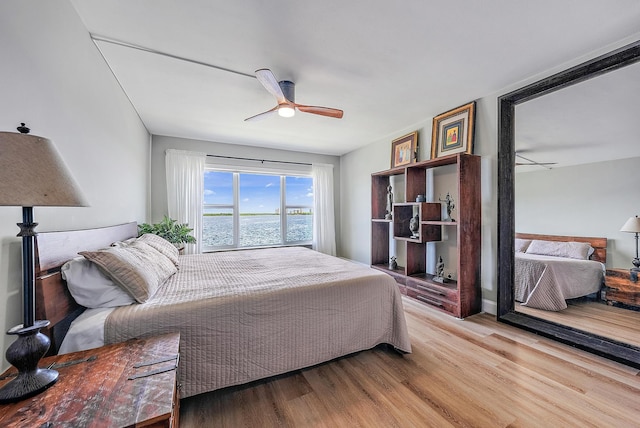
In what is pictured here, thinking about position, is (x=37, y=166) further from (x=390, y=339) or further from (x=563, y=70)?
(x=563, y=70)

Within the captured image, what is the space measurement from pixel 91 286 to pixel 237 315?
79 centimetres

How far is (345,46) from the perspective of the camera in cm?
197

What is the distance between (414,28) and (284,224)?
3.93 m

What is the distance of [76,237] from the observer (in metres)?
1.52

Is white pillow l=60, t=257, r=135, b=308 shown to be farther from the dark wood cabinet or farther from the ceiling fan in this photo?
the dark wood cabinet

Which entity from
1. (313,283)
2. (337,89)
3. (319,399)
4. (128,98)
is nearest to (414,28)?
(337,89)

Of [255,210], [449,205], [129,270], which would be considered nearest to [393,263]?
[449,205]

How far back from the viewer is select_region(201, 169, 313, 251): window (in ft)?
15.0

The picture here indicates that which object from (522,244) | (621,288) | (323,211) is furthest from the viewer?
(323,211)

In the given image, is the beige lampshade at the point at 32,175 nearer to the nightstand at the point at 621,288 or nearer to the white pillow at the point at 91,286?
the white pillow at the point at 91,286

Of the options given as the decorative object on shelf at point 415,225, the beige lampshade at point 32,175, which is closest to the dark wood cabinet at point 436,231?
the decorative object on shelf at point 415,225

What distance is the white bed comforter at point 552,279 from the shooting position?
90.5 inches

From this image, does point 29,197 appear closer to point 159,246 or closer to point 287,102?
point 159,246

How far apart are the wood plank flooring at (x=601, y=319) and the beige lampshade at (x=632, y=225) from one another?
27.1 inches
